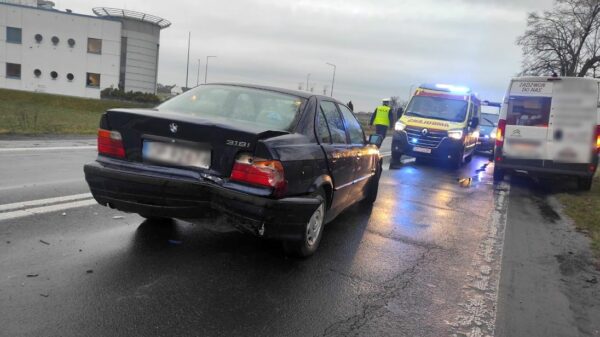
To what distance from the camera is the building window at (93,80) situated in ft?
163

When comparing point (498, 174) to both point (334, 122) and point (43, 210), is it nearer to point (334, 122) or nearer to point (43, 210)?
point (334, 122)

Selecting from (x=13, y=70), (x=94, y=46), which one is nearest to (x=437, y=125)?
(x=94, y=46)

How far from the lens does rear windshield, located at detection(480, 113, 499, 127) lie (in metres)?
22.9

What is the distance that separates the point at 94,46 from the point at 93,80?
11.0ft

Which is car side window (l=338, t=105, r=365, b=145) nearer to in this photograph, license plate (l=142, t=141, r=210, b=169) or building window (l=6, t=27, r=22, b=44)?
license plate (l=142, t=141, r=210, b=169)

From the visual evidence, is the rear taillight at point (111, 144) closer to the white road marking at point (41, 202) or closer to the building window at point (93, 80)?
the white road marking at point (41, 202)

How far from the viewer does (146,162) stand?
4285 mm

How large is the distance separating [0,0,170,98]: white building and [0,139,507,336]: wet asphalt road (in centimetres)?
4721

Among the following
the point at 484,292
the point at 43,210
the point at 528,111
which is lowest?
the point at 484,292

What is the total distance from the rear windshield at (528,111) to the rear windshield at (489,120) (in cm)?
1182

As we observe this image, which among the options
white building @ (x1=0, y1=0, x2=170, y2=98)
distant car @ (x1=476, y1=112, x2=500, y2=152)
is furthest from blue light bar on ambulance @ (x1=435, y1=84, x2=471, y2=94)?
white building @ (x1=0, y1=0, x2=170, y2=98)

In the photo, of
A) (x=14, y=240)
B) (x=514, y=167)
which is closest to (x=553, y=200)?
(x=514, y=167)

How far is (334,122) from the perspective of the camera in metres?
5.57

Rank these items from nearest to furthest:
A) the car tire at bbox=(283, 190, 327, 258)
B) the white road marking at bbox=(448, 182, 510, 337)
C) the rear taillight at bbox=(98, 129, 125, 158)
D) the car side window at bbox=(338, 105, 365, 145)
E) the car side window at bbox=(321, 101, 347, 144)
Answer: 1. the white road marking at bbox=(448, 182, 510, 337)
2. the rear taillight at bbox=(98, 129, 125, 158)
3. the car tire at bbox=(283, 190, 327, 258)
4. the car side window at bbox=(321, 101, 347, 144)
5. the car side window at bbox=(338, 105, 365, 145)
